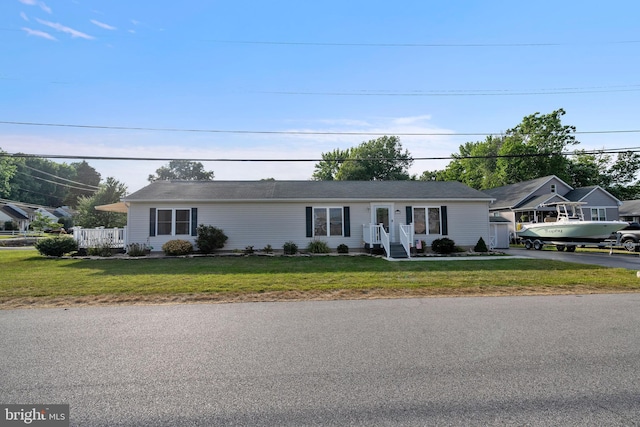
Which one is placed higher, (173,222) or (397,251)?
(173,222)

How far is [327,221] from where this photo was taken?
1739 cm

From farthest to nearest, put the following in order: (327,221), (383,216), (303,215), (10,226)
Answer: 1. (10,226)
2. (383,216)
3. (327,221)
4. (303,215)

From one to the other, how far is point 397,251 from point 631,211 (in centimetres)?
3221

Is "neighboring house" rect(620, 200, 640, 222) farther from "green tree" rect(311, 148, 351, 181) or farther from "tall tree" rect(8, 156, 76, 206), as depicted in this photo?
"tall tree" rect(8, 156, 76, 206)

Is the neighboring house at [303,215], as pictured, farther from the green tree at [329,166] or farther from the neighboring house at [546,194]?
the green tree at [329,166]

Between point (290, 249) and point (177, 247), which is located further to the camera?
point (290, 249)

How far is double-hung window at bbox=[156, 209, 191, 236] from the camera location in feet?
54.7

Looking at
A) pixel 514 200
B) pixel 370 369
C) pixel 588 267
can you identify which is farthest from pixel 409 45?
pixel 514 200

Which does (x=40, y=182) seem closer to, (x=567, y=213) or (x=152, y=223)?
(x=152, y=223)

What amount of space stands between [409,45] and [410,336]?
1300 cm

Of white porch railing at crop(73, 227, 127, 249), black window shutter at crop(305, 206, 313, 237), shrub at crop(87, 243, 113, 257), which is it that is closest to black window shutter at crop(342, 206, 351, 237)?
black window shutter at crop(305, 206, 313, 237)

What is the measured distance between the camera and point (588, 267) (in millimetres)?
11828

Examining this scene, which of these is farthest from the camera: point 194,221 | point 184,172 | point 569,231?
point 184,172

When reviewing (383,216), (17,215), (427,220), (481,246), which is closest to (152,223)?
(383,216)
